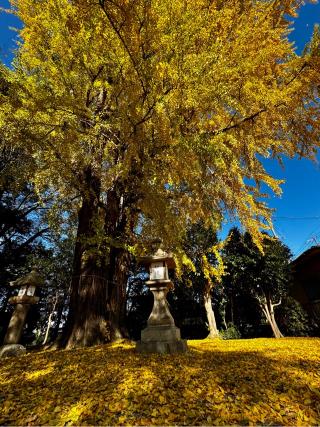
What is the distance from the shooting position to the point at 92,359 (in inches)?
144

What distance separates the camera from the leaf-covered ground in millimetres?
1988

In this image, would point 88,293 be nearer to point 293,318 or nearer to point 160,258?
point 160,258

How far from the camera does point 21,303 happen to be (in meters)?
5.64

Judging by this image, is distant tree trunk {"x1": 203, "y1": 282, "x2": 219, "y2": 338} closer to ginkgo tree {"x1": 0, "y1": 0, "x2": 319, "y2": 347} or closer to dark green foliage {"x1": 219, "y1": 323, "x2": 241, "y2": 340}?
dark green foliage {"x1": 219, "y1": 323, "x2": 241, "y2": 340}

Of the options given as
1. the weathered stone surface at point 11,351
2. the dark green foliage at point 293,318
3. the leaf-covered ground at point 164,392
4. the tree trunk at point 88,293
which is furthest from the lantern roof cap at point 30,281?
the dark green foliage at point 293,318

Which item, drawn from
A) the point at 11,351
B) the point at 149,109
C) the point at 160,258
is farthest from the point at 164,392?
the point at 11,351

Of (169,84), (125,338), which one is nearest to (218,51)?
(169,84)

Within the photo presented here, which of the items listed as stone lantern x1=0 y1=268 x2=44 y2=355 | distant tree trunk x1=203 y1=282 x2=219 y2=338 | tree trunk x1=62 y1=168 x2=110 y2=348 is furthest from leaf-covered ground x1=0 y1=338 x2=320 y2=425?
distant tree trunk x1=203 y1=282 x2=219 y2=338

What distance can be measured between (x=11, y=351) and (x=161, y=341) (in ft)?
11.3

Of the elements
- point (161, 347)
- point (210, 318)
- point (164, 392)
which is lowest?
point (164, 392)

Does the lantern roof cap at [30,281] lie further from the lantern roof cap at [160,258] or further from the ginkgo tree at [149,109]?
the lantern roof cap at [160,258]

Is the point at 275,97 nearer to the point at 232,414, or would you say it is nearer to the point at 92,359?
the point at 232,414

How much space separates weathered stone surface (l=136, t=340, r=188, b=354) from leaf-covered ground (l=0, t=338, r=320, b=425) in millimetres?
326

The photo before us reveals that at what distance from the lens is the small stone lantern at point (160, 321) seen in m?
4.00
